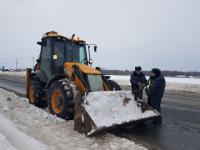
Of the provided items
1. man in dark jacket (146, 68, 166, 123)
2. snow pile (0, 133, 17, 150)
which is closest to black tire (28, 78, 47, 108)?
man in dark jacket (146, 68, 166, 123)

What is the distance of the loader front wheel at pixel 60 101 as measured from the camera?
8.38m

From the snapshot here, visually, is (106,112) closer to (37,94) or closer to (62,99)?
(62,99)

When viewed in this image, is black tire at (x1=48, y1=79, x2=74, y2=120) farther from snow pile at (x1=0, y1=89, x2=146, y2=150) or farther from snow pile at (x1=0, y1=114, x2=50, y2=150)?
snow pile at (x1=0, y1=114, x2=50, y2=150)

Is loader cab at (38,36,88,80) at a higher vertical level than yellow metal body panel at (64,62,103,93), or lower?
higher

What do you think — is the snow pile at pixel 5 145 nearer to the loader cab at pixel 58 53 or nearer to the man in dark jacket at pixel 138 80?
the loader cab at pixel 58 53

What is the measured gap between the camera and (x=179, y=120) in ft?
31.2

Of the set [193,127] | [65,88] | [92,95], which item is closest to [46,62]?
[65,88]

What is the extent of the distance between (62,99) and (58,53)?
208cm

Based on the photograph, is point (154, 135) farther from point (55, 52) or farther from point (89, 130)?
point (55, 52)

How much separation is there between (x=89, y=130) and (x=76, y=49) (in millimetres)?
4202

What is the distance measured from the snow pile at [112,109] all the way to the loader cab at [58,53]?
2614mm

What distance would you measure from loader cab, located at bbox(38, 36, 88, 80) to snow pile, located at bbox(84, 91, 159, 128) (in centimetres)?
261

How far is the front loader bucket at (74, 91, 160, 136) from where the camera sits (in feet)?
23.3

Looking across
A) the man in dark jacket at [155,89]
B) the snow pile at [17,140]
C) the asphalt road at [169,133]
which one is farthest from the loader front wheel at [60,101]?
the man in dark jacket at [155,89]
